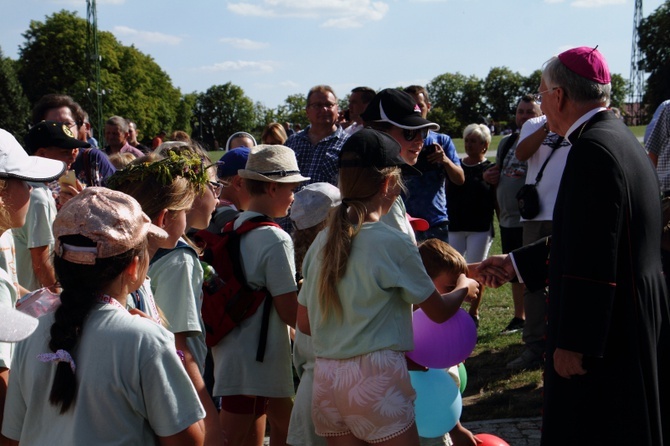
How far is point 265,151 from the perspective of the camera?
4090 millimetres

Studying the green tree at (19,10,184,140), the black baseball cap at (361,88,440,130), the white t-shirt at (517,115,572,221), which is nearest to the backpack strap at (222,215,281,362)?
the black baseball cap at (361,88,440,130)

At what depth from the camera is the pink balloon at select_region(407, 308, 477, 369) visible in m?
3.62

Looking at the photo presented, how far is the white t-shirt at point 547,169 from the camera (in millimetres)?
6234

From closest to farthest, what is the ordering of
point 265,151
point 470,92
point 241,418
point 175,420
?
1. point 175,420
2. point 241,418
3. point 265,151
4. point 470,92

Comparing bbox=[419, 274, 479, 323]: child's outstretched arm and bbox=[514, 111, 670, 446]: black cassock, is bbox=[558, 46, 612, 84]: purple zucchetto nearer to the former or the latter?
bbox=[514, 111, 670, 446]: black cassock

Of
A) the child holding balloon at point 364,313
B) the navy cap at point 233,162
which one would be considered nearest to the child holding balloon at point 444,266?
the child holding balloon at point 364,313

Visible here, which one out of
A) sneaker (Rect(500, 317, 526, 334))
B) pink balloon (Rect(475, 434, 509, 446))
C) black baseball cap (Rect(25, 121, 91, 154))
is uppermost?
black baseball cap (Rect(25, 121, 91, 154))

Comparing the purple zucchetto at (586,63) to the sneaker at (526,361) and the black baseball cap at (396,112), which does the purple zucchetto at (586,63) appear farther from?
the sneaker at (526,361)

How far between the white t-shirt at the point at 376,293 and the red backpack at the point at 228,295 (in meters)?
0.69

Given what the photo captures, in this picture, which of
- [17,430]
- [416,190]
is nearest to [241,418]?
[17,430]

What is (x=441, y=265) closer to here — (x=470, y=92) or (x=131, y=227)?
(x=131, y=227)

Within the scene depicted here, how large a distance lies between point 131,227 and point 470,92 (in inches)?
4485

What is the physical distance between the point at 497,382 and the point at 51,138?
4.03 meters

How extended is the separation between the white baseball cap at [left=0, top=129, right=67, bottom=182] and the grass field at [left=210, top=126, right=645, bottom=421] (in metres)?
3.67
